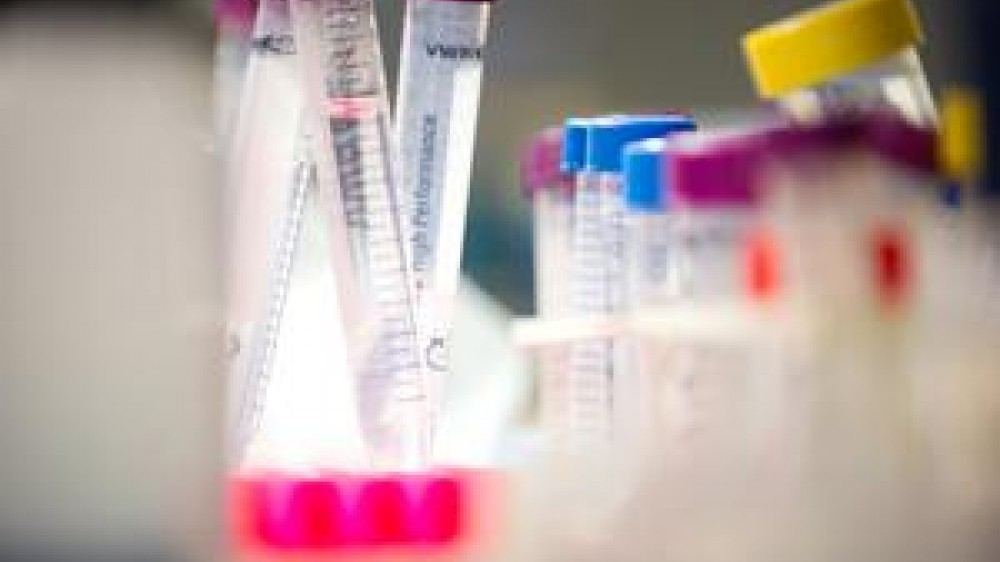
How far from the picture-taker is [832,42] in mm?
665

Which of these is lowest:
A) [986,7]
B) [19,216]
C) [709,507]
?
[709,507]

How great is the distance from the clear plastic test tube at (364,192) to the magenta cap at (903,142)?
0.82 feet

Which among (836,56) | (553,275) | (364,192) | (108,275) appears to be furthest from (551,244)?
(108,275)

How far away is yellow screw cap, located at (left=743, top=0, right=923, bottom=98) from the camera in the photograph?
0.67 m

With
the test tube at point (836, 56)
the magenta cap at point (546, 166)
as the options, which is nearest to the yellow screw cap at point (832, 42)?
the test tube at point (836, 56)

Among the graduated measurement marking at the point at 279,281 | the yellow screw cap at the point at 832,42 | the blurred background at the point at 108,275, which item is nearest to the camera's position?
the blurred background at the point at 108,275

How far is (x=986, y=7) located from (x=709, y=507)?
532 millimetres

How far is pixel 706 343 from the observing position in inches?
25.1

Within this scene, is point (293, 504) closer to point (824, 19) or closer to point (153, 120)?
point (153, 120)

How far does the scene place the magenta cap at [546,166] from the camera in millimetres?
857

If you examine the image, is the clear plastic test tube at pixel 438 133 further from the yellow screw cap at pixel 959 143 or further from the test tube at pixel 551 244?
Result: the yellow screw cap at pixel 959 143

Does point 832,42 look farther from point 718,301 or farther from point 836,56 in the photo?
point 718,301

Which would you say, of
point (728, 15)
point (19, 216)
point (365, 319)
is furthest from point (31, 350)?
point (728, 15)

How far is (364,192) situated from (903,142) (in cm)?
27
